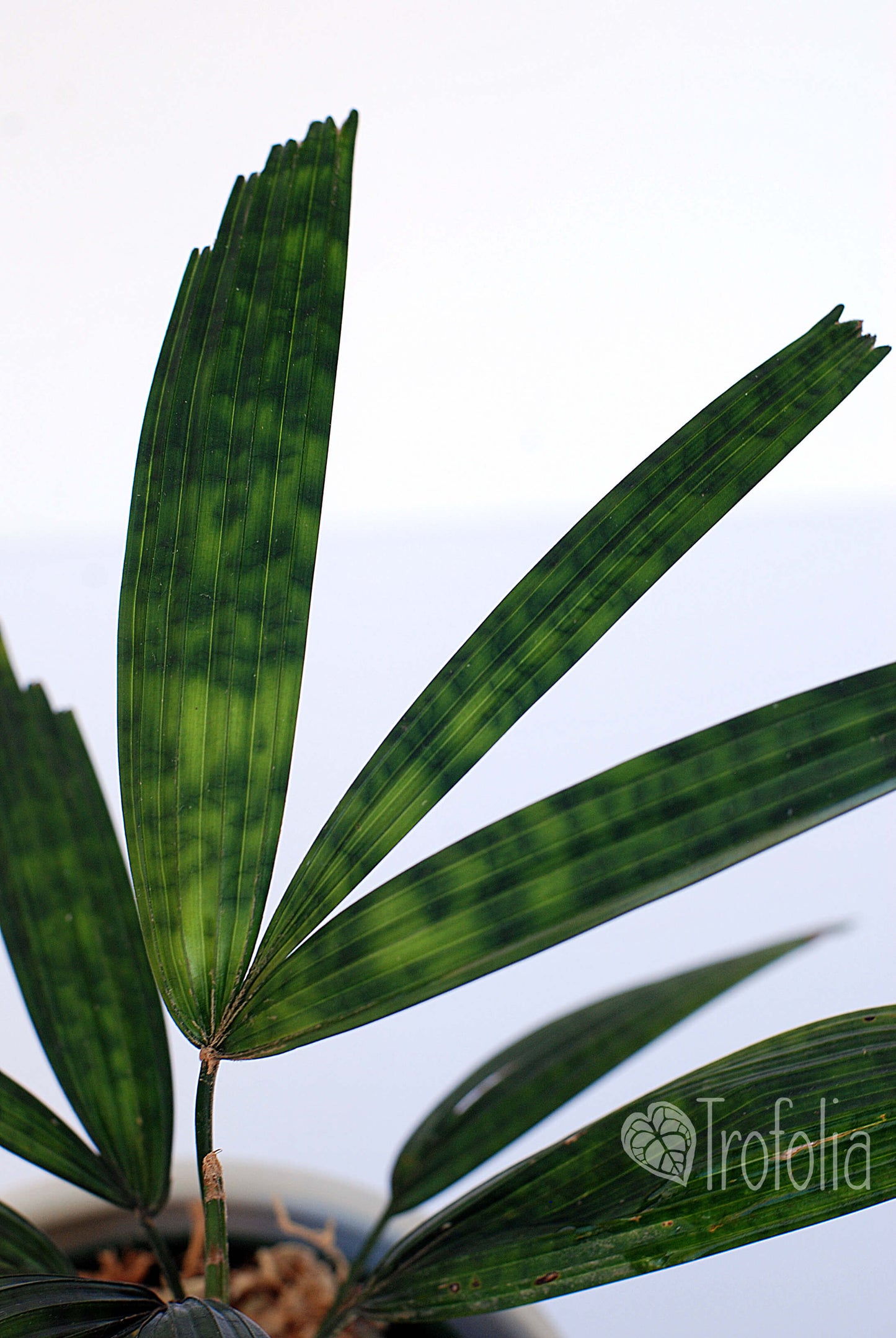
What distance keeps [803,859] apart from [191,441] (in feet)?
4.03

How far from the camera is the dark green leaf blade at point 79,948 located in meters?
0.51

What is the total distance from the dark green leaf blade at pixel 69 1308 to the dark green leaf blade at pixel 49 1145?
0.08 m

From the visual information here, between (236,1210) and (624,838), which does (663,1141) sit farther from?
(236,1210)

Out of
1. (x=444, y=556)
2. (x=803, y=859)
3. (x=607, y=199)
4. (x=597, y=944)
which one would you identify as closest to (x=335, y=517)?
(x=444, y=556)

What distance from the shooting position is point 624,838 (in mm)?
342

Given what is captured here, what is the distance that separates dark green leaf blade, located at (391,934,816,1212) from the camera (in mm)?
544

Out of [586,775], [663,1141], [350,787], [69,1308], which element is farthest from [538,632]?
[586,775]

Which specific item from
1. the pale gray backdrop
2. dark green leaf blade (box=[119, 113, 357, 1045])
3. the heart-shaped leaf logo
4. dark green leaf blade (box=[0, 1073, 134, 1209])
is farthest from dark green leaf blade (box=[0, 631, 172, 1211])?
the pale gray backdrop

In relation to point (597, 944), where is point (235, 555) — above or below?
below

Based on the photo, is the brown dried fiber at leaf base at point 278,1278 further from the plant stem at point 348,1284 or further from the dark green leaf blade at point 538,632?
the dark green leaf blade at point 538,632

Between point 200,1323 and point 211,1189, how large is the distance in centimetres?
6

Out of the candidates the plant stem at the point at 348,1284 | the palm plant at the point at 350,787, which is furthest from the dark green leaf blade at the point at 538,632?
the plant stem at the point at 348,1284

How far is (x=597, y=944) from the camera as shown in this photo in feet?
4.59

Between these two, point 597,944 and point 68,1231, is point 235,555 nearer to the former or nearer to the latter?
point 68,1231
